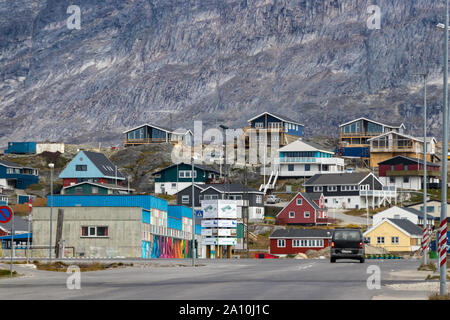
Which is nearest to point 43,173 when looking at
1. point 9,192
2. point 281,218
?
point 9,192

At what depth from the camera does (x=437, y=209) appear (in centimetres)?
14162

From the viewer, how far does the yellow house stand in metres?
120

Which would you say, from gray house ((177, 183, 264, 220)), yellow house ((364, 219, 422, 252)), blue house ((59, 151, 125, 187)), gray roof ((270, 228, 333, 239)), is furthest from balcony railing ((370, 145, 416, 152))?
gray roof ((270, 228, 333, 239))

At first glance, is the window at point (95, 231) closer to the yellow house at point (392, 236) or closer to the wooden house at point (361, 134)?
the yellow house at point (392, 236)

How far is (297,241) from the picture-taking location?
118 meters

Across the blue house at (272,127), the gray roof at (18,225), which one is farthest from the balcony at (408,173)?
the gray roof at (18,225)

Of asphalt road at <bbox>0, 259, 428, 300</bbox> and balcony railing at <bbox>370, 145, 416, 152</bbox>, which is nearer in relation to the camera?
asphalt road at <bbox>0, 259, 428, 300</bbox>

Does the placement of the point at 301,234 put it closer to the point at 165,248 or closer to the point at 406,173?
the point at 165,248

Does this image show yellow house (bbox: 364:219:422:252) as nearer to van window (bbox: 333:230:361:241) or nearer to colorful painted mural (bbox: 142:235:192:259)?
colorful painted mural (bbox: 142:235:192:259)

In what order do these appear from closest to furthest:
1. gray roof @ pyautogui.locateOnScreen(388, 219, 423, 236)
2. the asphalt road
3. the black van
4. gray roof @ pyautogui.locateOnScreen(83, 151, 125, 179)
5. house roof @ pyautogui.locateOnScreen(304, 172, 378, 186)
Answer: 1. the asphalt road
2. the black van
3. gray roof @ pyautogui.locateOnScreen(388, 219, 423, 236)
4. house roof @ pyautogui.locateOnScreen(304, 172, 378, 186)
5. gray roof @ pyautogui.locateOnScreen(83, 151, 125, 179)

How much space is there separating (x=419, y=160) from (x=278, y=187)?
995 inches

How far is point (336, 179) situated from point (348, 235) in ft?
330

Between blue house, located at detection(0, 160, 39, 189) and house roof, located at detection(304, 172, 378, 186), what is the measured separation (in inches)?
2054

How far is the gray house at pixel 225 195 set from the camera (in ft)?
474
